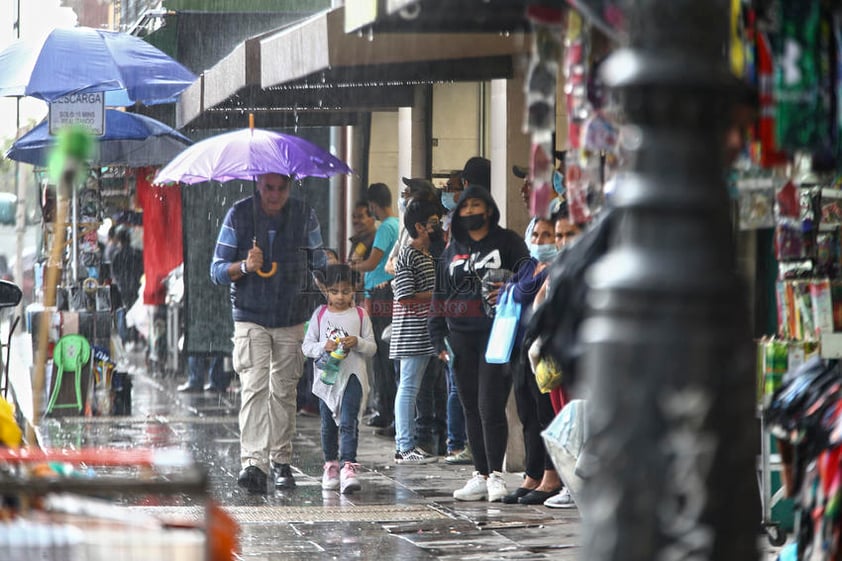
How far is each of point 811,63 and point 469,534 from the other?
4.83 m

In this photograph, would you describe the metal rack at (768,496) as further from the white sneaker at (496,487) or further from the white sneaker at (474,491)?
the white sneaker at (474,491)

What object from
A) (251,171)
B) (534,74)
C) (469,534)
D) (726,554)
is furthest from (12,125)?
(726,554)

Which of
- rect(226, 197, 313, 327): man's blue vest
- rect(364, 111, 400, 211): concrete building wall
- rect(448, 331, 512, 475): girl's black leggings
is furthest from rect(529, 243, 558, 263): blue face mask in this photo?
rect(364, 111, 400, 211): concrete building wall

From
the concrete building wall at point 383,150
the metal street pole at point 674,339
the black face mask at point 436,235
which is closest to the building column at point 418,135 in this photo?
the concrete building wall at point 383,150

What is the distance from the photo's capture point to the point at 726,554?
11.2 ft

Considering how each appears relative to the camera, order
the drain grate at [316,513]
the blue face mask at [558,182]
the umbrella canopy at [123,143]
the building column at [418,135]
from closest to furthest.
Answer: the drain grate at [316,513], the blue face mask at [558,182], the umbrella canopy at [123,143], the building column at [418,135]

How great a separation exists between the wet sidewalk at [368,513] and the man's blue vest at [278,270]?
1.26m

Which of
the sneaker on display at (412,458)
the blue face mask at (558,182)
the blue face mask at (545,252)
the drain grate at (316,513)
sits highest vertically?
the blue face mask at (558,182)

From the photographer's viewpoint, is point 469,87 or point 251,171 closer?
point 251,171

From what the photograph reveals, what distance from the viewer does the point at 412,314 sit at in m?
13.1

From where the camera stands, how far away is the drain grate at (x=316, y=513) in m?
10.1

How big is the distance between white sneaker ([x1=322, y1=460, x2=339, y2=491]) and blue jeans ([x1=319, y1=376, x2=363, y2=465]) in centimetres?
4

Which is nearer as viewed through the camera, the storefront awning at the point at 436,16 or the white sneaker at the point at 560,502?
the storefront awning at the point at 436,16

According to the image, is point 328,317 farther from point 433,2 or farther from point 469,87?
point 469,87
